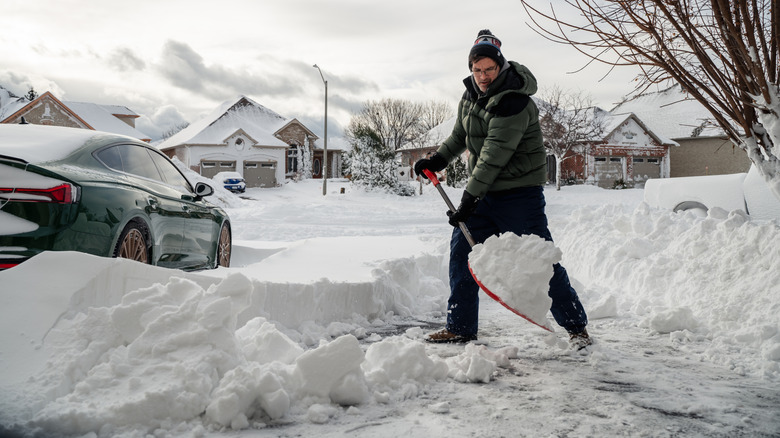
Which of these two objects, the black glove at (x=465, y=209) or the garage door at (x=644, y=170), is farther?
the garage door at (x=644, y=170)

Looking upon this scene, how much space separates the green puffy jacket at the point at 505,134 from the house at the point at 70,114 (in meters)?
29.9

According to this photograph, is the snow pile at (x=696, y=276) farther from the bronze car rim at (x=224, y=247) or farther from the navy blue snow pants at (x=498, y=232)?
the bronze car rim at (x=224, y=247)

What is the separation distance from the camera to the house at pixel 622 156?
3697 centimetres

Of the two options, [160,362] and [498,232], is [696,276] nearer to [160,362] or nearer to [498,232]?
[498,232]

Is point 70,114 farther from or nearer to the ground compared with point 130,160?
farther from the ground

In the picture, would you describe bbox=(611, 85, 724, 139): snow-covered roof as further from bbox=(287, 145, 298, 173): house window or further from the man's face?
the man's face

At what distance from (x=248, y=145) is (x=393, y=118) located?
73.6ft

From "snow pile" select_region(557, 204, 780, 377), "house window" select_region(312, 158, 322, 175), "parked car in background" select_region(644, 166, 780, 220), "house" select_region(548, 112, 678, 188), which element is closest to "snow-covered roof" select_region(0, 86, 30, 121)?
"house window" select_region(312, 158, 322, 175)

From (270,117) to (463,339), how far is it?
131 ft

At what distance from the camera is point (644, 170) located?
3841 cm

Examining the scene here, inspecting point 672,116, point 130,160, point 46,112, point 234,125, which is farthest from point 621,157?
point 130,160

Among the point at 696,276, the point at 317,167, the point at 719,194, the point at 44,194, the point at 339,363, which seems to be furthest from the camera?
the point at 317,167

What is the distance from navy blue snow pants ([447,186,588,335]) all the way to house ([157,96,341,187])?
3455 centimetres

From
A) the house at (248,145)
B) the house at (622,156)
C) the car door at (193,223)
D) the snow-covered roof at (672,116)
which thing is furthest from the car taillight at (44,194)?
the snow-covered roof at (672,116)
